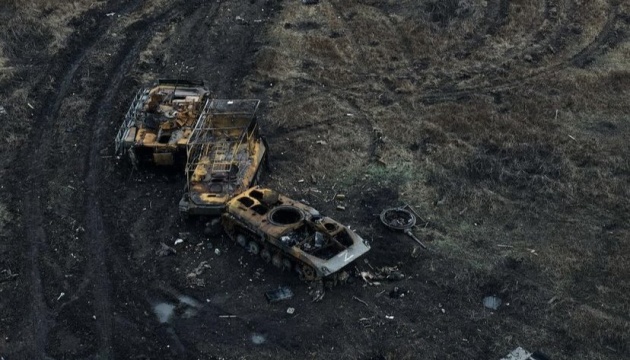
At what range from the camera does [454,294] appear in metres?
14.7

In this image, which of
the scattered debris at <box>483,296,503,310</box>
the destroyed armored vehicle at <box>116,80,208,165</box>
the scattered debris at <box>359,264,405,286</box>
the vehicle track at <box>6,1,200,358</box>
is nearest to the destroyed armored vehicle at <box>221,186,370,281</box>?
the scattered debris at <box>359,264,405,286</box>

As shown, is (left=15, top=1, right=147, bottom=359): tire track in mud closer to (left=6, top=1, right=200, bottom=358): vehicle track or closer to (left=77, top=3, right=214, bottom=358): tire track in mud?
(left=6, top=1, right=200, bottom=358): vehicle track

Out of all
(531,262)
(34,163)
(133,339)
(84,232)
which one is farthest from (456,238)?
(34,163)

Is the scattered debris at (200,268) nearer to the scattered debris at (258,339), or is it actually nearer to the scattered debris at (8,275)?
the scattered debris at (258,339)

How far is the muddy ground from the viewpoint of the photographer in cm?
1398

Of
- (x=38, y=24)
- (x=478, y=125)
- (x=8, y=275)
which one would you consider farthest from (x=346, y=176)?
(x=38, y=24)

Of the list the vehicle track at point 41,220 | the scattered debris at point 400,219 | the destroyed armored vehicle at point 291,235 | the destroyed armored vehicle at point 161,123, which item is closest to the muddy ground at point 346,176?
the vehicle track at point 41,220

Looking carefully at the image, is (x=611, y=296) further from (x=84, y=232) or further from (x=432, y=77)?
(x=84, y=232)

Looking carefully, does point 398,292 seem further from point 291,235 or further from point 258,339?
point 258,339

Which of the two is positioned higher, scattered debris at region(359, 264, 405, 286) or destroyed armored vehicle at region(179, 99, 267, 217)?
destroyed armored vehicle at region(179, 99, 267, 217)

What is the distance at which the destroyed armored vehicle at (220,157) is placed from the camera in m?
16.0

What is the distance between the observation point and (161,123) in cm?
1831

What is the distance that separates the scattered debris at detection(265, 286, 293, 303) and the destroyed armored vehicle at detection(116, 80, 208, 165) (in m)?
4.84

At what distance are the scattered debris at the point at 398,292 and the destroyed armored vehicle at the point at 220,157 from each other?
4.22m
